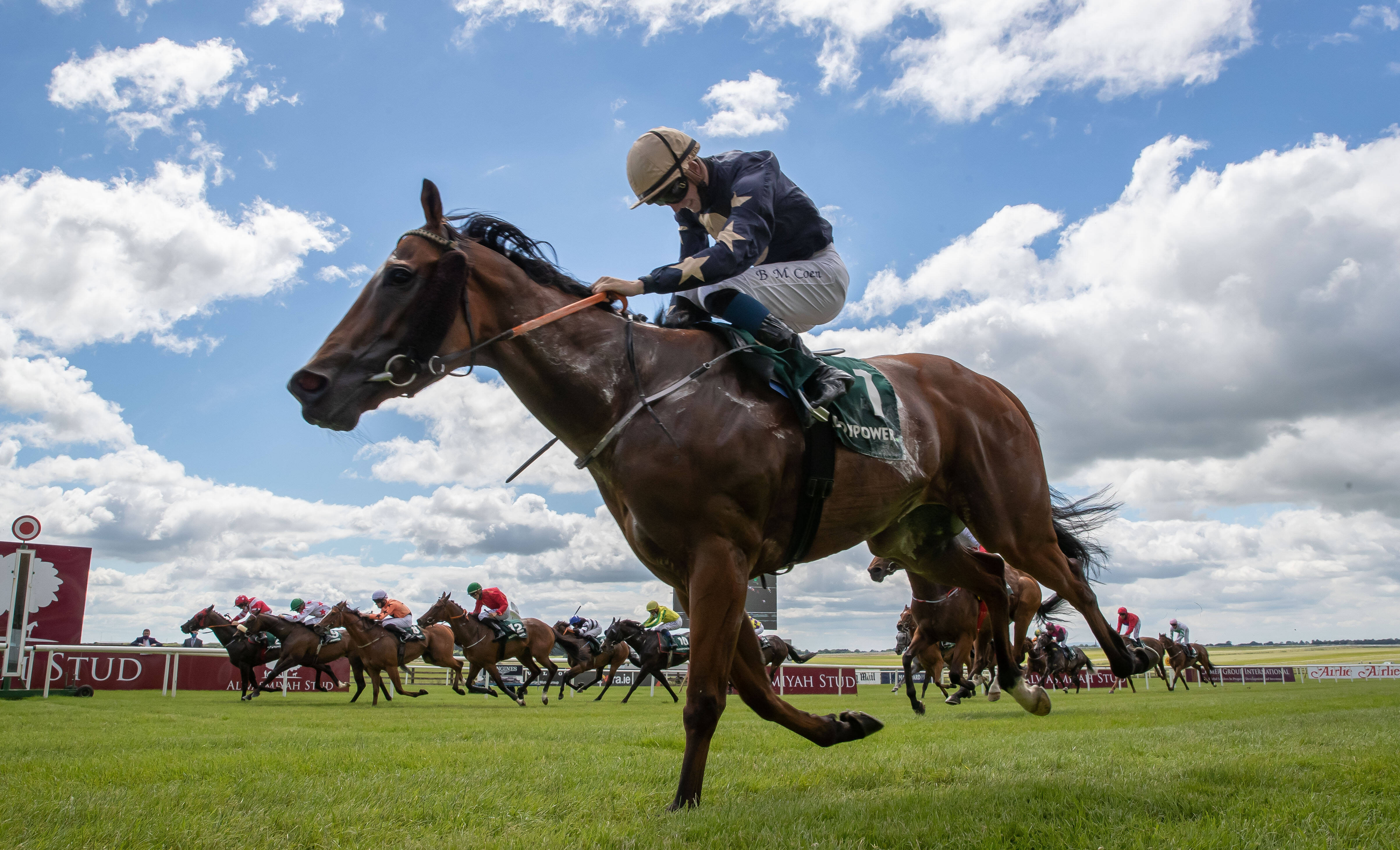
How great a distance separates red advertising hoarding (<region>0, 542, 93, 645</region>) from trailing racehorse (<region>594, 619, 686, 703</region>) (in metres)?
12.7

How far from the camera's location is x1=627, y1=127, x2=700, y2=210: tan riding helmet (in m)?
4.02

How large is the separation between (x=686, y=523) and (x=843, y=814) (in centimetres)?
119

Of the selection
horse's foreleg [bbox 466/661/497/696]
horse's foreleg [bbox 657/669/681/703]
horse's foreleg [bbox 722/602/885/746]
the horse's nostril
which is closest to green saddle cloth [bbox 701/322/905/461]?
horse's foreleg [bbox 722/602/885/746]

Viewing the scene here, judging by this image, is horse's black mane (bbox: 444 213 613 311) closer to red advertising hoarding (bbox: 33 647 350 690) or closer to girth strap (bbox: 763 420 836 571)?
girth strap (bbox: 763 420 836 571)

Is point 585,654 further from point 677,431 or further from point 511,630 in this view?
point 677,431

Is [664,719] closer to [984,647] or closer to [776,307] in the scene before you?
[984,647]

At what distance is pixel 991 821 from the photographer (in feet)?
9.31

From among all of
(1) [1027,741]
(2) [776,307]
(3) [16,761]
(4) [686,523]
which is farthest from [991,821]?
(3) [16,761]

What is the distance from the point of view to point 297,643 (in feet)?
58.3

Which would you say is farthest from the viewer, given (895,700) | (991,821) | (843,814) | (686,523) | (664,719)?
(895,700)

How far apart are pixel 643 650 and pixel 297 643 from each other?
294 inches

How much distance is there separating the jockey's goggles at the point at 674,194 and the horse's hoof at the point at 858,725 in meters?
2.54

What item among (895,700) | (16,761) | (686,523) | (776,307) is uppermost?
(776,307)

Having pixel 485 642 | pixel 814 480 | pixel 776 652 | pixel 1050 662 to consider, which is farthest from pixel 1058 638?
pixel 814 480
